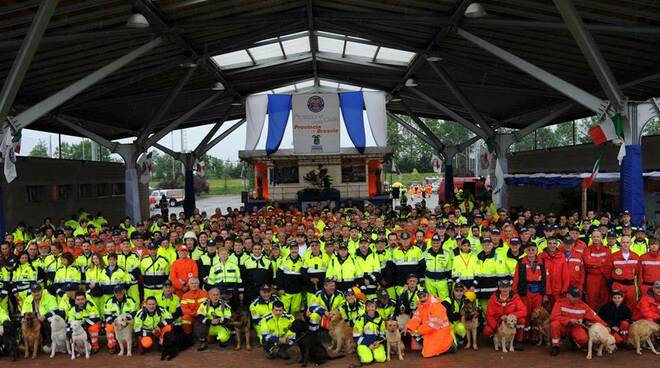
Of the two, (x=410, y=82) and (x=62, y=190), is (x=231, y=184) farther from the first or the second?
(x=410, y=82)

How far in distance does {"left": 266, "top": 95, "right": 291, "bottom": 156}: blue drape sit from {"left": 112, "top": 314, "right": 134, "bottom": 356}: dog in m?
14.6

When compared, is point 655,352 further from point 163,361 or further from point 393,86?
point 393,86

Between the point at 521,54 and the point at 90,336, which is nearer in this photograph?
the point at 90,336

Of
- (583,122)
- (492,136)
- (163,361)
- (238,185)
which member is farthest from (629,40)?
(238,185)

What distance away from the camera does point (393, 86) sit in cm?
2894

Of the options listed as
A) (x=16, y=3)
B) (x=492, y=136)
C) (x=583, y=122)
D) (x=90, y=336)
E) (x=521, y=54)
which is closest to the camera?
(x=90, y=336)

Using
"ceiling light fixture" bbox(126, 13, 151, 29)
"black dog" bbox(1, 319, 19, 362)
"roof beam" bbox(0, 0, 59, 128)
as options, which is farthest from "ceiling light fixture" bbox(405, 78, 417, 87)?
"black dog" bbox(1, 319, 19, 362)

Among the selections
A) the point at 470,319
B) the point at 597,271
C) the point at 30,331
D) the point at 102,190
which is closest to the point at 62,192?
the point at 102,190

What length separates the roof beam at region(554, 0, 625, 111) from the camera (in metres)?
11.2

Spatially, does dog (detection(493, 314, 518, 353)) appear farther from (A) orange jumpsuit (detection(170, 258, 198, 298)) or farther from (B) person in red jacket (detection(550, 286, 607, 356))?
(A) orange jumpsuit (detection(170, 258, 198, 298))

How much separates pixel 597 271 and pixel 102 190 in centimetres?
2567

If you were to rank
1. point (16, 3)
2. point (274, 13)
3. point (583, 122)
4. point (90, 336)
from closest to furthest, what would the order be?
point (90, 336) < point (16, 3) < point (274, 13) < point (583, 122)

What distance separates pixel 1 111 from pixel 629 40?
14.4 metres

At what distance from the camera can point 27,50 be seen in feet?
35.9
